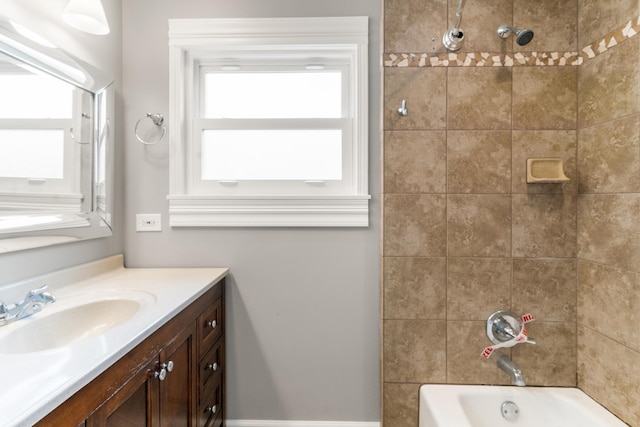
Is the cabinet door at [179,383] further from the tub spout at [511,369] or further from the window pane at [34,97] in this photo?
the tub spout at [511,369]

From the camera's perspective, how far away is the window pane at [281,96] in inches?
66.1

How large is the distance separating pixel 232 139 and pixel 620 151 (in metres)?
1.69

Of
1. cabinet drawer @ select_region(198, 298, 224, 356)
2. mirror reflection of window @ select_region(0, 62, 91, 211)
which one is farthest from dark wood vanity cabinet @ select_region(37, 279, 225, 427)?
mirror reflection of window @ select_region(0, 62, 91, 211)

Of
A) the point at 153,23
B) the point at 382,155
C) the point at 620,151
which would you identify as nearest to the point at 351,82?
the point at 382,155

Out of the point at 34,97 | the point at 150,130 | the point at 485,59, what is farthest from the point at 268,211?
the point at 485,59

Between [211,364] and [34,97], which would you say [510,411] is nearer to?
[211,364]

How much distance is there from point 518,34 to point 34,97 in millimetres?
1809

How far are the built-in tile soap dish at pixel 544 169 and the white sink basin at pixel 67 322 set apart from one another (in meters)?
1.61

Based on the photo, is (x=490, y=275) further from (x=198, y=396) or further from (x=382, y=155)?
(x=198, y=396)

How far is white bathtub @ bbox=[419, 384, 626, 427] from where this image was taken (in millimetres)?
1236

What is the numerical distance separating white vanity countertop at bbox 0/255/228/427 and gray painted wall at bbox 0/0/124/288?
46mm

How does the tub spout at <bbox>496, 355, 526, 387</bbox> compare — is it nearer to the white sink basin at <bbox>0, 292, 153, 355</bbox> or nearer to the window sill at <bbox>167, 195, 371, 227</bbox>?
the window sill at <bbox>167, 195, 371, 227</bbox>

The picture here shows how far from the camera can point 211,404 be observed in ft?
4.58

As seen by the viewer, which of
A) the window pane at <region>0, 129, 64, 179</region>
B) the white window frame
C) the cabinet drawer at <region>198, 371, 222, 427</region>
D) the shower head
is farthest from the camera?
the white window frame
